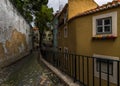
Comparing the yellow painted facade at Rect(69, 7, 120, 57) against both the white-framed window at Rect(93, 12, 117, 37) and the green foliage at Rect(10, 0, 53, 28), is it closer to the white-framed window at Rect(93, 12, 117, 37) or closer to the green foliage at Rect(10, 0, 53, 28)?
the white-framed window at Rect(93, 12, 117, 37)

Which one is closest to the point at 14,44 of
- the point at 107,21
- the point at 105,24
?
the point at 105,24

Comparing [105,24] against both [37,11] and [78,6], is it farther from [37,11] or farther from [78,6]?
[37,11]

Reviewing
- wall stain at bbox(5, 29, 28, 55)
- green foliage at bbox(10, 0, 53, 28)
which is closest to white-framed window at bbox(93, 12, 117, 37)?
wall stain at bbox(5, 29, 28, 55)

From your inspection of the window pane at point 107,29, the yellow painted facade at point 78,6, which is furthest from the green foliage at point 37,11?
the window pane at point 107,29

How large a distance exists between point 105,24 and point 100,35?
0.84 m

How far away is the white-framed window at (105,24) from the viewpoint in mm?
13671

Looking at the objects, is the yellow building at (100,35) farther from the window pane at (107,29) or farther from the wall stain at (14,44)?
the wall stain at (14,44)

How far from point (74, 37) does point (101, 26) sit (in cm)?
479

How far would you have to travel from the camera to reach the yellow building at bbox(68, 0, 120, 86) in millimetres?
13211

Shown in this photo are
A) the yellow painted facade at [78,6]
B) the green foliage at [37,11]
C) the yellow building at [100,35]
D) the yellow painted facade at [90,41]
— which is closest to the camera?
the yellow building at [100,35]

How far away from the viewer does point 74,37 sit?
19656 millimetres

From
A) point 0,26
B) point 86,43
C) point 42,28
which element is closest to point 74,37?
point 86,43

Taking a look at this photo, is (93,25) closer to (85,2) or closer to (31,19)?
(85,2)

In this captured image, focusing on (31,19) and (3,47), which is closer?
(3,47)
